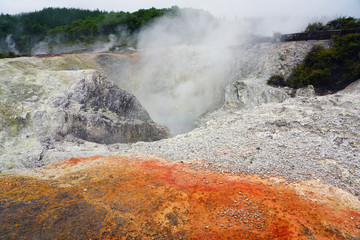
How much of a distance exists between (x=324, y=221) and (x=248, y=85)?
16811 mm

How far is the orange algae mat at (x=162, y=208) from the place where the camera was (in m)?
5.72

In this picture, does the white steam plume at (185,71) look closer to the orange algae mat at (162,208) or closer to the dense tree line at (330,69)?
the dense tree line at (330,69)

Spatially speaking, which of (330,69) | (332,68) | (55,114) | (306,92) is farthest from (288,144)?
(332,68)

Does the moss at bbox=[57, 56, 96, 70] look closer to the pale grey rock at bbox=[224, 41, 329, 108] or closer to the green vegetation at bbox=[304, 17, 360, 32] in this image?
the pale grey rock at bbox=[224, 41, 329, 108]

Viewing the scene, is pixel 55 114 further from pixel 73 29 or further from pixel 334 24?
pixel 73 29

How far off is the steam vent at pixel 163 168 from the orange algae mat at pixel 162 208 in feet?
0.11

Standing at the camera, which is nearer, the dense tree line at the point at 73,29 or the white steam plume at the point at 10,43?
the dense tree line at the point at 73,29

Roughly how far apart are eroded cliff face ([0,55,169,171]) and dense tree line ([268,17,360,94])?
15100 millimetres

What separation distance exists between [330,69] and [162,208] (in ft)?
71.3

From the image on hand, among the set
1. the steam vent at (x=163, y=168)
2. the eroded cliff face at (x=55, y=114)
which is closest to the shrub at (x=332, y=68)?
the steam vent at (x=163, y=168)

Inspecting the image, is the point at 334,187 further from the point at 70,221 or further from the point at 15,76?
the point at 15,76

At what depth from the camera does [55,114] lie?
13.3 meters

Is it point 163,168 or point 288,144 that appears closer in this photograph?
point 163,168

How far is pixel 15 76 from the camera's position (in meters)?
14.5
